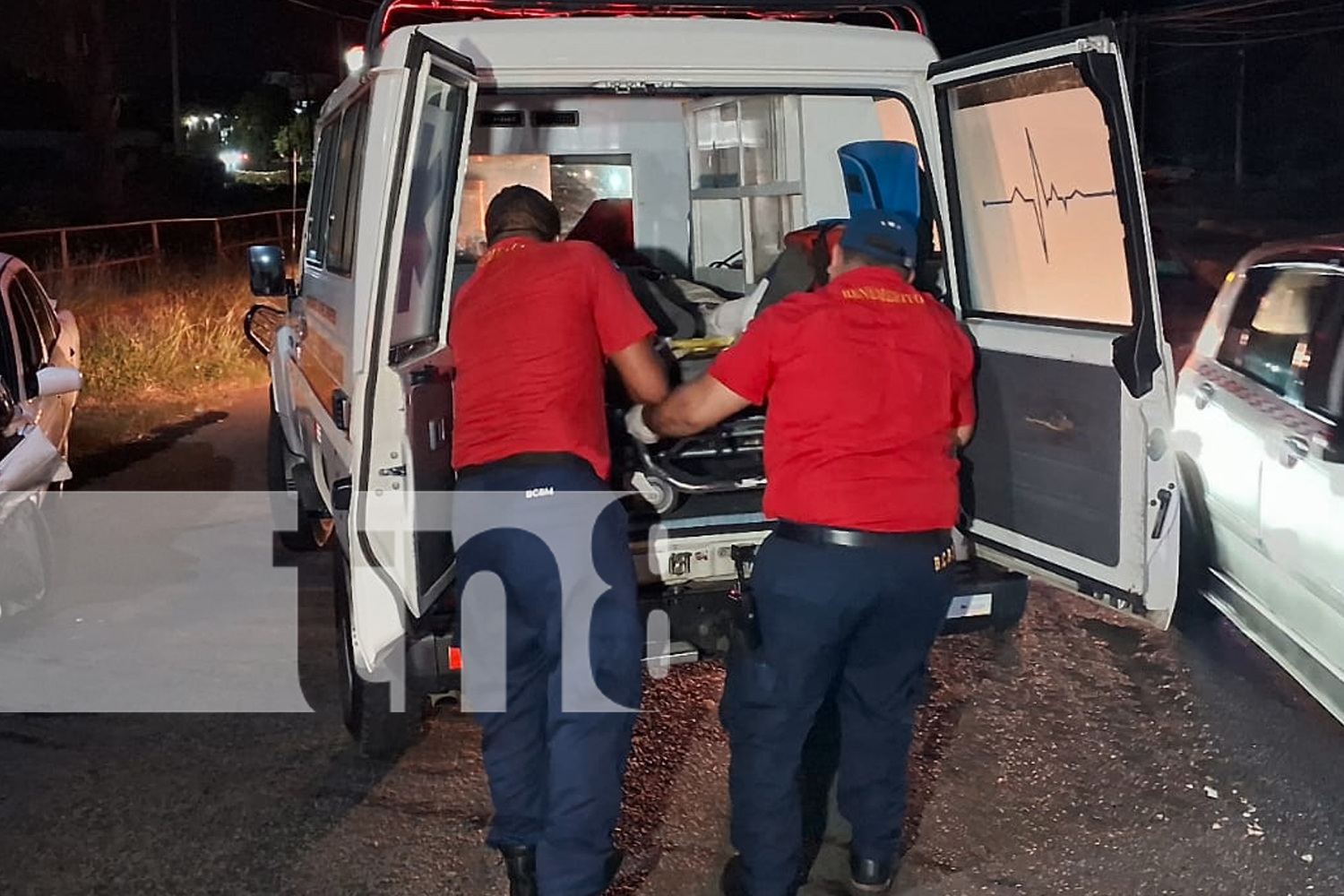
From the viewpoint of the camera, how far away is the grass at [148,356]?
37.4 ft

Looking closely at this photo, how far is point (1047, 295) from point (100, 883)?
128 inches

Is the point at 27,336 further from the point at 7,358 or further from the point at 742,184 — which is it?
the point at 742,184

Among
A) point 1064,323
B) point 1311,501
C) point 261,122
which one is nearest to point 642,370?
point 1064,323

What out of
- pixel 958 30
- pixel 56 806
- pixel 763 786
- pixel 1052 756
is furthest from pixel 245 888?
pixel 958 30

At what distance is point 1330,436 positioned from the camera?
4.57 m

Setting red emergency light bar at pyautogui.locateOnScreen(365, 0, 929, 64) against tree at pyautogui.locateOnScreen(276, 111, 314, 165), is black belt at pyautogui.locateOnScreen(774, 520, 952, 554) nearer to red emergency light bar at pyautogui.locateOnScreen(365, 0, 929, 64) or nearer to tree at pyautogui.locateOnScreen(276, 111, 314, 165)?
red emergency light bar at pyautogui.locateOnScreen(365, 0, 929, 64)

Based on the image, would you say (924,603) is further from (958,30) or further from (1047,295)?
(958,30)

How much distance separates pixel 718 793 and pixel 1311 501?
2.17 m

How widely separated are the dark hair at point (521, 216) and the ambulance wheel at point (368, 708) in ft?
3.94

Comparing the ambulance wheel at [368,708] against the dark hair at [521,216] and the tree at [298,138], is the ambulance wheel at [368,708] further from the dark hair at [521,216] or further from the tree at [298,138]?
the tree at [298,138]

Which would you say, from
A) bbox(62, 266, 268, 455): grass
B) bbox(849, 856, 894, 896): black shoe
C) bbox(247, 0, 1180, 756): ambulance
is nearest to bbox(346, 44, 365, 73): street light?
bbox(247, 0, 1180, 756): ambulance

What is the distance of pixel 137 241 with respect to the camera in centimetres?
2292

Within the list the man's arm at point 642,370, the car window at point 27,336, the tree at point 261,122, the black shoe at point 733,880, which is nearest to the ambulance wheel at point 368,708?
the black shoe at point 733,880

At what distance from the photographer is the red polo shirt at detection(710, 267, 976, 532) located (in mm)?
3410
